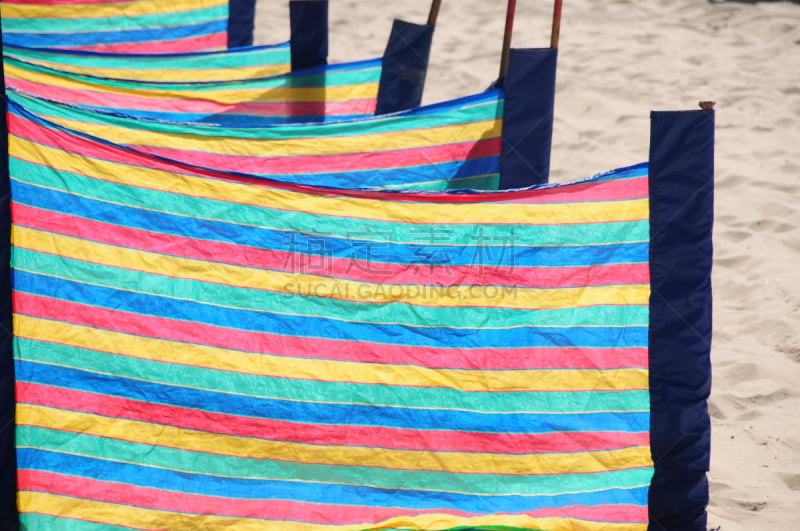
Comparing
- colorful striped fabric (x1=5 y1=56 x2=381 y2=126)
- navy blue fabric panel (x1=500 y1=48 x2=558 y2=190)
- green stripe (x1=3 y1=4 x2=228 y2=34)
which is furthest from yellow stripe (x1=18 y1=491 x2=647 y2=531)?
green stripe (x1=3 y1=4 x2=228 y2=34)

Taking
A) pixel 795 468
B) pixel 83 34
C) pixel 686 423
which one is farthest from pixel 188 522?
pixel 83 34

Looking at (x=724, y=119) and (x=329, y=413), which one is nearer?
(x=329, y=413)

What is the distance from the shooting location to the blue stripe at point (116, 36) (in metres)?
4.62

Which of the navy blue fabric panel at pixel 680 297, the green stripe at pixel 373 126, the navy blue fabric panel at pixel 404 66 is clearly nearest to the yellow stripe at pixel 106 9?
the navy blue fabric panel at pixel 404 66

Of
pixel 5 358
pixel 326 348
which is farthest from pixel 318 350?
pixel 5 358

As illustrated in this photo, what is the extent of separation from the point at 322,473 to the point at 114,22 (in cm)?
355

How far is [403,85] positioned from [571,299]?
175cm

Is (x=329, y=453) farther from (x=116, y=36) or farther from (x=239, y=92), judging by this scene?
(x=116, y=36)

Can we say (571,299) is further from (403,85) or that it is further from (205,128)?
(403,85)

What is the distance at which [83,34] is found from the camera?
4707 millimetres

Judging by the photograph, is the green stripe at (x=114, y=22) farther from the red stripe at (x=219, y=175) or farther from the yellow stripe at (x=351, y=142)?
the red stripe at (x=219, y=175)

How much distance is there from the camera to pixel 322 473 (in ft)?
7.23

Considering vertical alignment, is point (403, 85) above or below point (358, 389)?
above

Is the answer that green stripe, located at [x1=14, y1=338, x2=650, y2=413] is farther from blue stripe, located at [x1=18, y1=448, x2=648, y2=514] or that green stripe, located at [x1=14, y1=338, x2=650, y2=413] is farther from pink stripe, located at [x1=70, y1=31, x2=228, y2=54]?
pink stripe, located at [x1=70, y1=31, x2=228, y2=54]
